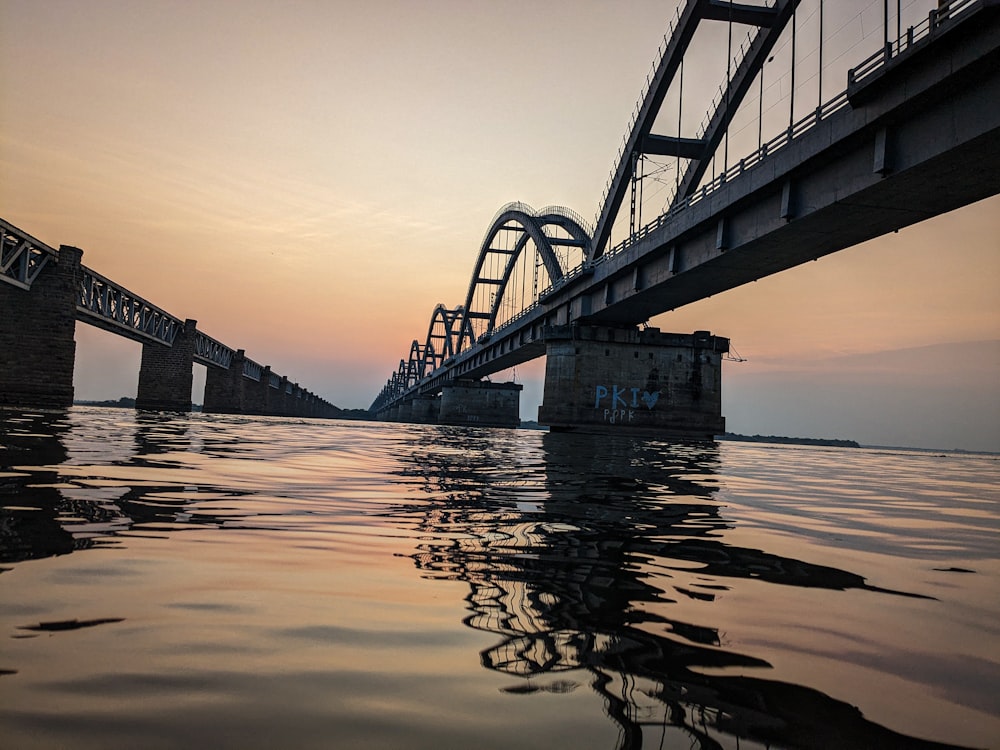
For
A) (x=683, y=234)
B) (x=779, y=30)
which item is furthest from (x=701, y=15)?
(x=683, y=234)

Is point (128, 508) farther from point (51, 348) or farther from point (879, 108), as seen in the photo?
point (51, 348)

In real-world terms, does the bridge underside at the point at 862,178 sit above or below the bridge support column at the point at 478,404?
above

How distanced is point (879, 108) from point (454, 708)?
23553 mm

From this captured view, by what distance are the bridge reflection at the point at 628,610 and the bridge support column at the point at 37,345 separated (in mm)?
36142

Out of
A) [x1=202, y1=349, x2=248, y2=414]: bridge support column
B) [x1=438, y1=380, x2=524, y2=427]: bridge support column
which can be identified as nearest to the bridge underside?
[x1=202, y1=349, x2=248, y2=414]: bridge support column

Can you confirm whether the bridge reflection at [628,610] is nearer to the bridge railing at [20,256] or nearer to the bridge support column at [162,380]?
the bridge railing at [20,256]

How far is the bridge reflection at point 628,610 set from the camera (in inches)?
74.9

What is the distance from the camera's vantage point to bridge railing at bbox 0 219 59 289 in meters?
33.2

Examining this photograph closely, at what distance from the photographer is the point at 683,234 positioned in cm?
3309

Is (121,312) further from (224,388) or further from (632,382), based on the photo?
(632,382)

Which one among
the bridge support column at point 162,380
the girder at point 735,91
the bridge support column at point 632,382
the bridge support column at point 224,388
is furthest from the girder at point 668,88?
the bridge support column at point 224,388

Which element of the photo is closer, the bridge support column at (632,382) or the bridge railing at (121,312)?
the bridge railing at (121,312)

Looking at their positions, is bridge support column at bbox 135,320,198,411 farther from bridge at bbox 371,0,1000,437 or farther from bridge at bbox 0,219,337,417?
bridge at bbox 371,0,1000,437

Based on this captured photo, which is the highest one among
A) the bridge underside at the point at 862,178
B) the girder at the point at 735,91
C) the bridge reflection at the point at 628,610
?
the girder at the point at 735,91
